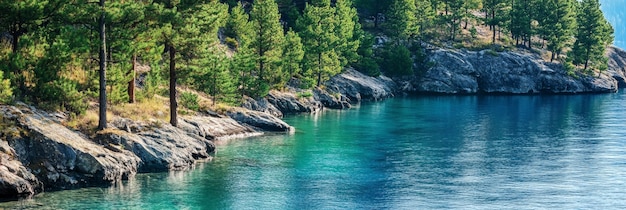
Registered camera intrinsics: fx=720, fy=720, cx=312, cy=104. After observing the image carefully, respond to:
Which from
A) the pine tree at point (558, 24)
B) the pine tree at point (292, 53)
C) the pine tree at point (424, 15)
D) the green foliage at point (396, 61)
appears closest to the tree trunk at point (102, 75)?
the pine tree at point (292, 53)

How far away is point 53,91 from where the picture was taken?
2190 inches

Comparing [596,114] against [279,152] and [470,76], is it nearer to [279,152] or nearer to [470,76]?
[470,76]

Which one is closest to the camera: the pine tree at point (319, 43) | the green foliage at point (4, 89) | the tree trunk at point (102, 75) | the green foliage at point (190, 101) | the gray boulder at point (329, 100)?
the green foliage at point (4, 89)

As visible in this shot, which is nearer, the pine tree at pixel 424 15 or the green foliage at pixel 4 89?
the green foliage at pixel 4 89

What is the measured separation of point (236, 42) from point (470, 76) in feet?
198

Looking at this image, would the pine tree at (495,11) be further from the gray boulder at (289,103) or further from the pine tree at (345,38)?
the gray boulder at (289,103)

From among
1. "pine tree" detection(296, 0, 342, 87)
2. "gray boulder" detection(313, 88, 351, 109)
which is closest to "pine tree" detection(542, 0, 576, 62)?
"pine tree" detection(296, 0, 342, 87)

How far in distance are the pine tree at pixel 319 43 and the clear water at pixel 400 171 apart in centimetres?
2110

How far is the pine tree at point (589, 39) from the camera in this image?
549 ft

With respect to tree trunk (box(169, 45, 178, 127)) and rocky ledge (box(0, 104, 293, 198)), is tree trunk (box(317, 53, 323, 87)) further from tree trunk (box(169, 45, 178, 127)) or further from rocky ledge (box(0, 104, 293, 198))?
rocky ledge (box(0, 104, 293, 198))

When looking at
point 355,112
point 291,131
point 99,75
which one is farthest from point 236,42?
point 99,75

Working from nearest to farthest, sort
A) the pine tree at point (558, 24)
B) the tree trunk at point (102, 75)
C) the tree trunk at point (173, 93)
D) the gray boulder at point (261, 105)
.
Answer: the tree trunk at point (102, 75), the tree trunk at point (173, 93), the gray boulder at point (261, 105), the pine tree at point (558, 24)

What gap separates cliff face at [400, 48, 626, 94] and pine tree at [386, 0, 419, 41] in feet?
25.1

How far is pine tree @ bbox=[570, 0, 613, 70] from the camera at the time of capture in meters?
167
